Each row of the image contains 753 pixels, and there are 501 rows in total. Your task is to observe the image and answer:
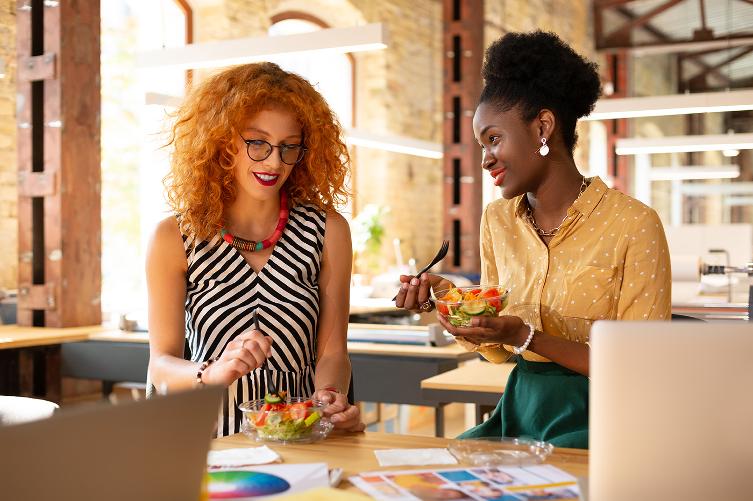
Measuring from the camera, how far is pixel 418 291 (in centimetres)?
212

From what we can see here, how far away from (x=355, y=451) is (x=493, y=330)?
412 mm

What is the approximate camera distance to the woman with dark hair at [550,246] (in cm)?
208

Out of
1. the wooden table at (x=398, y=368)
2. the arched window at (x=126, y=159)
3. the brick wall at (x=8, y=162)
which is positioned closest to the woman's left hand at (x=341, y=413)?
the wooden table at (x=398, y=368)

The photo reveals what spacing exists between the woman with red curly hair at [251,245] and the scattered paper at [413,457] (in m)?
0.41

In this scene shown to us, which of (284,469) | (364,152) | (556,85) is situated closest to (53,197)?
(556,85)

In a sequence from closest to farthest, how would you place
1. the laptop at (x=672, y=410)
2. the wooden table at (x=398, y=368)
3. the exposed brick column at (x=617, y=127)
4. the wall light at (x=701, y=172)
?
the laptop at (x=672, y=410) < the wooden table at (x=398, y=368) < the wall light at (x=701, y=172) < the exposed brick column at (x=617, y=127)

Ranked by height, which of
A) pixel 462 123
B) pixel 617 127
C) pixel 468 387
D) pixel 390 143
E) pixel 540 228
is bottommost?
pixel 468 387

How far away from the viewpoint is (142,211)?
6.89 metres

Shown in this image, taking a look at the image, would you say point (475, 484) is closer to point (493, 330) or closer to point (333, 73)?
point (493, 330)

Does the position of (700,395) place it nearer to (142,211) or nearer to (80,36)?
(80,36)

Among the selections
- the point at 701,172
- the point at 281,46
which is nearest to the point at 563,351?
the point at 281,46

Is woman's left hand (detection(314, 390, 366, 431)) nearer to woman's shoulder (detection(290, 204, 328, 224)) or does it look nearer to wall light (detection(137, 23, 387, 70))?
woman's shoulder (detection(290, 204, 328, 224))

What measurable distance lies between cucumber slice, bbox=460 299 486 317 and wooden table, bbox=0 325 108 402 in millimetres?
3028

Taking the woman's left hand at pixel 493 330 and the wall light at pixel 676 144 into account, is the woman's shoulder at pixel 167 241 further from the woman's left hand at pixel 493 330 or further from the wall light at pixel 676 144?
the wall light at pixel 676 144
